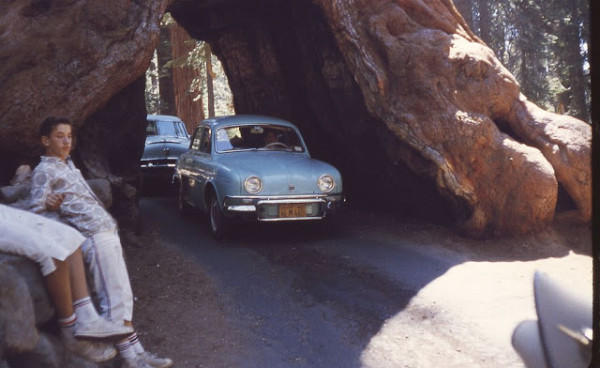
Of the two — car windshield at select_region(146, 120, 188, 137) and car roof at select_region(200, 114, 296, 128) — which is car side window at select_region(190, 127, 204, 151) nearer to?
car roof at select_region(200, 114, 296, 128)

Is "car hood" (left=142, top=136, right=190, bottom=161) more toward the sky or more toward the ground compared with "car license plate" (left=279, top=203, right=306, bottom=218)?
more toward the sky

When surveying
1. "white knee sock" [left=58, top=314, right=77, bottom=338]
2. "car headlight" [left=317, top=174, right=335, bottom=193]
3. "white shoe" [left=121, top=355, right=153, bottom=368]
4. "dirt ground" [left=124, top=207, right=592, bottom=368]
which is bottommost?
"dirt ground" [left=124, top=207, right=592, bottom=368]

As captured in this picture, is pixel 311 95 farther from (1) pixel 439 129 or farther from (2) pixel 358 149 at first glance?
(1) pixel 439 129

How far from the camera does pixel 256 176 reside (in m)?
8.02

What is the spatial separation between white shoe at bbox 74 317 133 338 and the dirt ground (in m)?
0.65

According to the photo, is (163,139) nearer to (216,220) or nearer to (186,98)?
(216,220)

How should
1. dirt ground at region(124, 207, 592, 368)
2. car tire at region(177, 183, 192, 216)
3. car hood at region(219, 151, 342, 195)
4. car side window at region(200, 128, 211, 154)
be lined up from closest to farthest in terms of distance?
dirt ground at region(124, 207, 592, 368)
car hood at region(219, 151, 342, 195)
car side window at region(200, 128, 211, 154)
car tire at region(177, 183, 192, 216)

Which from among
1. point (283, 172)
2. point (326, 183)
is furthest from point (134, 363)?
point (326, 183)

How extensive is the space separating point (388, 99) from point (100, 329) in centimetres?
641

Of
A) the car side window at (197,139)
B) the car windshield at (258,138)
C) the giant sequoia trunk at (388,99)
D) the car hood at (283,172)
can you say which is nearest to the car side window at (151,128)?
the car side window at (197,139)

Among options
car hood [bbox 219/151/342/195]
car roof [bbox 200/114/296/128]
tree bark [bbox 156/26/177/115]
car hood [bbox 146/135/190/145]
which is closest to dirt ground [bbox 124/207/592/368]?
car hood [bbox 219/151/342/195]

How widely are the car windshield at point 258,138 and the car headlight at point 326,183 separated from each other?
4.36 ft

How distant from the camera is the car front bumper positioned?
7.95 m

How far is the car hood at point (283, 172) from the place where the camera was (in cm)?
805
